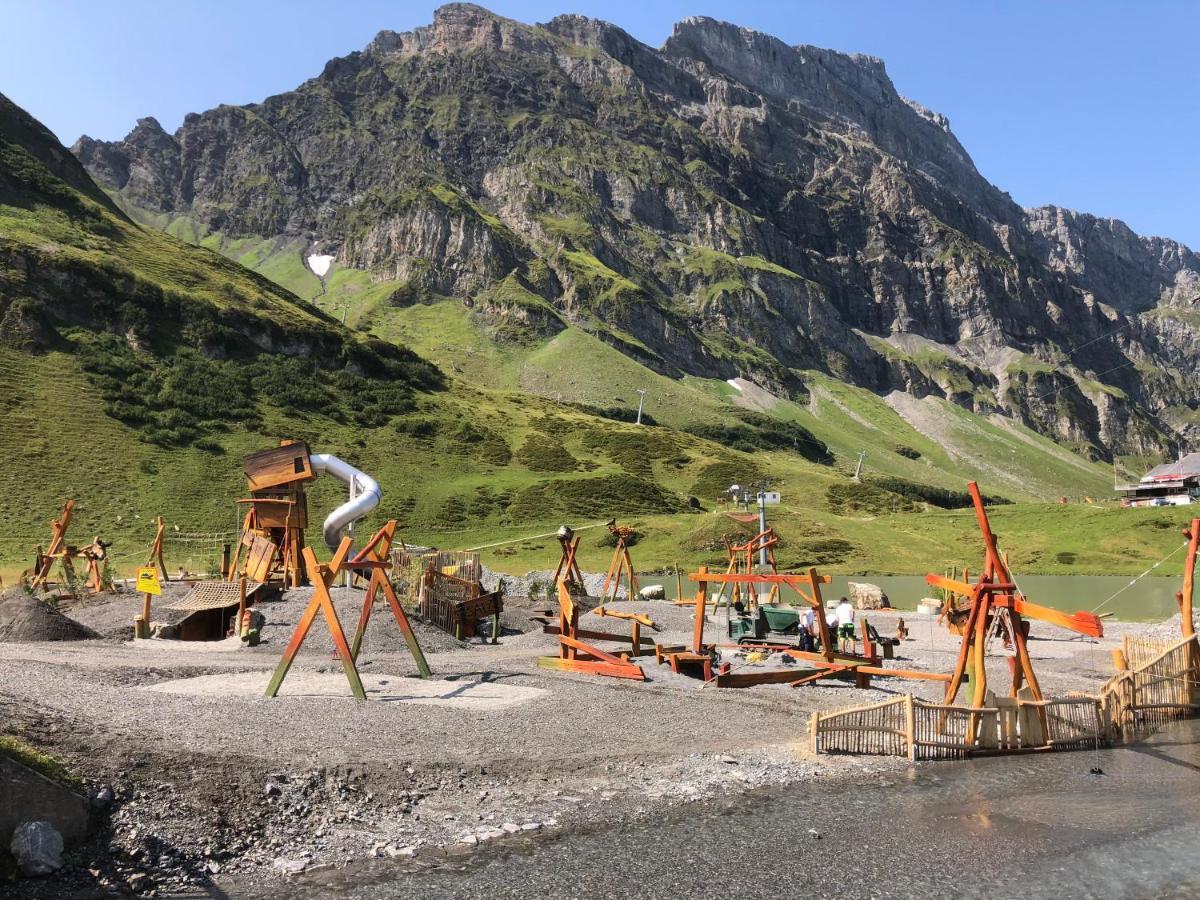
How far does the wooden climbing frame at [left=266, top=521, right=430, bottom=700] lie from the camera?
19156 millimetres

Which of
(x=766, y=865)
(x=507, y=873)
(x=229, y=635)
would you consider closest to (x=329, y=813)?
(x=507, y=873)

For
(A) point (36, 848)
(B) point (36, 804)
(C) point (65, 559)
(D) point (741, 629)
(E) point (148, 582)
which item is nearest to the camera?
(A) point (36, 848)

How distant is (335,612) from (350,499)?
17.3m

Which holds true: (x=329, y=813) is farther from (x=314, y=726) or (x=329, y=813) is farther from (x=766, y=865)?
(x=766, y=865)

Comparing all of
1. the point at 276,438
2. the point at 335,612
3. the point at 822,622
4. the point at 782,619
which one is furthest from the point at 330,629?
the point at 276,438

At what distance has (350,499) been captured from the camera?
122ft

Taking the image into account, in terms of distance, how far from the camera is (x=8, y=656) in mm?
23188

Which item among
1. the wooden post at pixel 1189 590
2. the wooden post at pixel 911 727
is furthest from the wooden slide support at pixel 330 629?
the wooden post at pixel 1189 590

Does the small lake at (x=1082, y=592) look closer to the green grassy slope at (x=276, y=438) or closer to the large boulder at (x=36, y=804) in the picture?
the green grassy slope at (x=276, y=438)

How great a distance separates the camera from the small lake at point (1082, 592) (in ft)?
177

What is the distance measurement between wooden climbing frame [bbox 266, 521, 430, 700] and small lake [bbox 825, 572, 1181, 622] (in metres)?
42.3

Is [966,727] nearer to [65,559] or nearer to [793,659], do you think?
[793,659]

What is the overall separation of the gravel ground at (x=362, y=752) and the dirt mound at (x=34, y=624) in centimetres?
165

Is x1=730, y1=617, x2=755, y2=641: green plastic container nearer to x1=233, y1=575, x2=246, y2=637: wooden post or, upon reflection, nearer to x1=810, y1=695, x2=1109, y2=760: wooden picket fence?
x1=810, y1=695, x2=1109, y2=760: wooden picket fence
